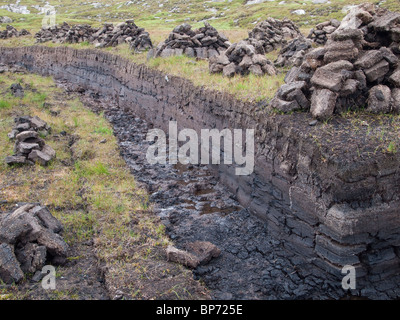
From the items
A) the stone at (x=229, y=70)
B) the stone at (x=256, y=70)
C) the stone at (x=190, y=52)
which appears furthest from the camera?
the stone at (x=190, y=52)

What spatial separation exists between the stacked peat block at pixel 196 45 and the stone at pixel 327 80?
7325mm

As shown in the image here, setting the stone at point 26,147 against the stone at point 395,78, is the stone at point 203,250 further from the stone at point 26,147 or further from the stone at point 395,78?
the stone at point 26,147

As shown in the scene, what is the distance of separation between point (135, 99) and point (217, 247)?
950 cm

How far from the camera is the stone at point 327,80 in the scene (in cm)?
593

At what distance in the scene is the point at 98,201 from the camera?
277 inches

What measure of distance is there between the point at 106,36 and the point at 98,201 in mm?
14410

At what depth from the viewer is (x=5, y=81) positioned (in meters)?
18.9

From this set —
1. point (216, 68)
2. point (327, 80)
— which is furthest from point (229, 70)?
point (327, 80)

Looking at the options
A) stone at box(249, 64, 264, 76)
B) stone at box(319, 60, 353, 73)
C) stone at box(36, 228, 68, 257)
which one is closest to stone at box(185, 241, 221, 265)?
stone at box(36, 228, 68, 257)

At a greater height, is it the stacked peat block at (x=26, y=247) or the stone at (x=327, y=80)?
the stone at (x=327, y=80)

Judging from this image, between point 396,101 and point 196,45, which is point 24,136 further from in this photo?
point 396,101

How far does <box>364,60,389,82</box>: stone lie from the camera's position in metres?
6.18

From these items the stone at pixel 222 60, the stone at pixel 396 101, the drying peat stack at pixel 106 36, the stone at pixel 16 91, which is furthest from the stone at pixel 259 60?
the stone at pixel 16 91
